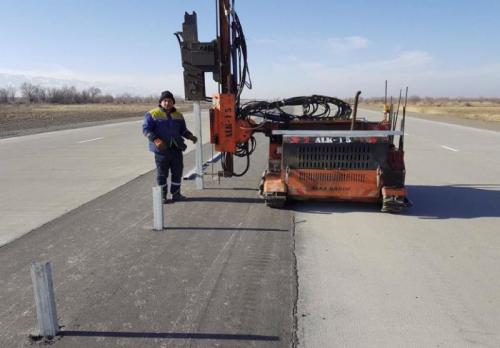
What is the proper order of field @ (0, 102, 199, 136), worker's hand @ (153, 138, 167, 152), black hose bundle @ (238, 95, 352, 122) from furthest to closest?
field @ (0, 102, 199, 136) < black hose bundle @ (238, 95, 352, 122) < worker's hand @ (153, 138, 167, 152)

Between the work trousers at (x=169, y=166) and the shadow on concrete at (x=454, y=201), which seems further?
the work trousers at (x=169, y=166)

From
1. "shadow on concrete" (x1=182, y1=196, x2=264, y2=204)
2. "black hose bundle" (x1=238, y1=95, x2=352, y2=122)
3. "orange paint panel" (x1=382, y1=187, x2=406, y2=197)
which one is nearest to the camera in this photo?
"orange paint panel" (x1=382, y1=187, x2=406, y2=197)

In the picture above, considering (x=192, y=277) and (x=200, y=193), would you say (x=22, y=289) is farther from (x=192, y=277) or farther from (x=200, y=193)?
(x=200, y=193)

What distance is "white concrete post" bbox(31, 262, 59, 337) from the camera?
3014 mm

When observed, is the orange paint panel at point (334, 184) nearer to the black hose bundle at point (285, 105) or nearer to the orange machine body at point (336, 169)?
the orange machine body at point (336, 169)

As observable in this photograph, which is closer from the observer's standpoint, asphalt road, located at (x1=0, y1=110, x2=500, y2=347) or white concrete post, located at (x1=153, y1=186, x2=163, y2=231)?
asphalt road, located at (x1=0, y1=110, x2=500, y2=347)

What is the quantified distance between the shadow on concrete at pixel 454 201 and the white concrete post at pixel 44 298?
521 cm

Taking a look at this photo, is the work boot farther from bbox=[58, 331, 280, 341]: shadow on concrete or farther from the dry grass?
the dry grass

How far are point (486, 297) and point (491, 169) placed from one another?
26.0ft

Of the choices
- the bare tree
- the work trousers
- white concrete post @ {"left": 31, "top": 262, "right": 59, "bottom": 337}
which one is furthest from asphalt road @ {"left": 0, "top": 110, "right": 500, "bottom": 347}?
the bare tree

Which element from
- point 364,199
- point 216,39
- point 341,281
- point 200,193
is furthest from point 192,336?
point 216,39

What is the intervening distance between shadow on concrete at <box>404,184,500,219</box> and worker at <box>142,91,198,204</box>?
3.90m

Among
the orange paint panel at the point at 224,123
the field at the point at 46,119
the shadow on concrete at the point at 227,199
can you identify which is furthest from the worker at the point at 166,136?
the field at the point at 46,119

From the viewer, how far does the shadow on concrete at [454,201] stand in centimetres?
657
